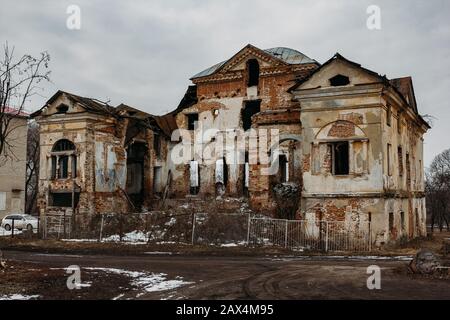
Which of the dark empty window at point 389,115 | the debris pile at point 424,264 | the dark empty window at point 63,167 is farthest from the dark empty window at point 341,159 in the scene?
the dark empty window at point 63,167

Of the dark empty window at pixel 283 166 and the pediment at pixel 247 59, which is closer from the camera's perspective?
the dark empty window at pixel 283 166

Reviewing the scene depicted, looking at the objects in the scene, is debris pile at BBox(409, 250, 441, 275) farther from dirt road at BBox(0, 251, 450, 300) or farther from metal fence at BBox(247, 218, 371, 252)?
metal fence at BBox(247, 218, 371, 252)

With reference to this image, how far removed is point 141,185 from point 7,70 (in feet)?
61.5

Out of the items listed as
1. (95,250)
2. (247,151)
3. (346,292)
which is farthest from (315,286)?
(247,151)

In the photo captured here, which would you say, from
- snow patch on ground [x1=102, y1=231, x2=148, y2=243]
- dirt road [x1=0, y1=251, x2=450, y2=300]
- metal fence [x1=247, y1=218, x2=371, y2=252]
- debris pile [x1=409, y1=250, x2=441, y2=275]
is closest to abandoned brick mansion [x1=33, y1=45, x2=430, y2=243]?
metal fence [x1=247, y1=218, x2=371, y2=252]

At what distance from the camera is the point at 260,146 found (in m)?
28.4

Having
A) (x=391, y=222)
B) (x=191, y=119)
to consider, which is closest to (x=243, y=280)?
(x=391, y=222)

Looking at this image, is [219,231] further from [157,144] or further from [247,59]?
[247,59]

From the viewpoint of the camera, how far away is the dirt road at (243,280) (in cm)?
1058

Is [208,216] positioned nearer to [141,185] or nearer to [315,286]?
[141,185]

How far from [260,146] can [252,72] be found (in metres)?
5.97

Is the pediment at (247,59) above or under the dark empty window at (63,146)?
above

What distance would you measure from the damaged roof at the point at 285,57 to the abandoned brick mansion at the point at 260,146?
0.57ft

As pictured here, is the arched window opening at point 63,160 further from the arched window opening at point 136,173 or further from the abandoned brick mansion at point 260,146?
the arched window opening at point 136,173
